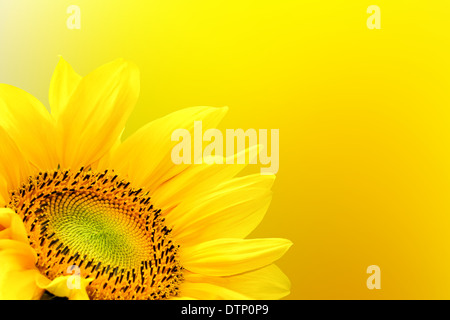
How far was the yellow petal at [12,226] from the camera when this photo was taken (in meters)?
0.63

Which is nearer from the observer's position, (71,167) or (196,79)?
(71,167)

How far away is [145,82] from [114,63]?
11 cm

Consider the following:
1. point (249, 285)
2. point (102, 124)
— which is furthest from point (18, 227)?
point (249, 285)

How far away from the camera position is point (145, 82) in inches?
35.4

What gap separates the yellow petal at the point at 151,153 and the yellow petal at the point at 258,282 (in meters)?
0.14

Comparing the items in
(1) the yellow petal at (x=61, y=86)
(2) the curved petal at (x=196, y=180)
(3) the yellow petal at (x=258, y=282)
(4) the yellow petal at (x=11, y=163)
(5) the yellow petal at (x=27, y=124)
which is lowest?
(3) the yellow petal at (x=258, y=282)

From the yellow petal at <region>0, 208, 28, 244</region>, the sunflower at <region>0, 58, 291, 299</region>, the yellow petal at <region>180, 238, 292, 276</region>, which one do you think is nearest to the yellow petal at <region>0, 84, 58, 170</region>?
the sunflower at <region>0, 58, 291, 299</region>

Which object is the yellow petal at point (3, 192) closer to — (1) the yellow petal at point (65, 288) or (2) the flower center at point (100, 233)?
(2) the flower center at point (100, 233)

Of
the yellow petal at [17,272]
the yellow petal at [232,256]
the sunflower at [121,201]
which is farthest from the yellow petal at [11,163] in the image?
the yellow petal at [232,256]

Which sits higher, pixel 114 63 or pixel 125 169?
pixel 114 63

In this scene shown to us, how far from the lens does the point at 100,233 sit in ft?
2.49

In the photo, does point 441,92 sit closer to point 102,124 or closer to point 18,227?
point 102,124

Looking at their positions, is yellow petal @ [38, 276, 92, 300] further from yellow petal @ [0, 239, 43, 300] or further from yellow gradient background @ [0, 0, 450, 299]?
yellow gradient background @ [0, 0, 450, 299]

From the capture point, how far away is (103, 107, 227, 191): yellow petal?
2.68 feet
